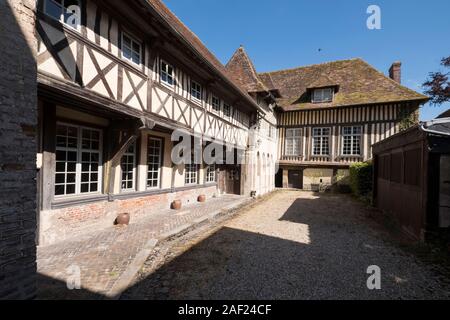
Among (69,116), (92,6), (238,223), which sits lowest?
(238,223)

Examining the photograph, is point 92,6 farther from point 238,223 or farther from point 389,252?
point 389,252

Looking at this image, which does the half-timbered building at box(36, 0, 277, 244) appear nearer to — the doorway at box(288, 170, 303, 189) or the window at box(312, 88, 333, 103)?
the window at box(312, 88, 333, 103)

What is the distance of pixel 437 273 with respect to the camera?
4078 millimetres

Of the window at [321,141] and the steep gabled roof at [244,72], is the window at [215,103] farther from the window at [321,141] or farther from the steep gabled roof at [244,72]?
the window at [321,141]

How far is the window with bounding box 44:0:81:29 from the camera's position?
13.2 feet

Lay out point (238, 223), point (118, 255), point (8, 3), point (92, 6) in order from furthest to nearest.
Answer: point (238, 223) → point (92, 6) → point (118, 255) → point (8, 3)


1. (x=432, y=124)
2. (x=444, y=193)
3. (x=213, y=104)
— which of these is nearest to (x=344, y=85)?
(x=213, y=104)

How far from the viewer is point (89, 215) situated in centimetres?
560

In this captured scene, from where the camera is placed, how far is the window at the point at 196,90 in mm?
8663

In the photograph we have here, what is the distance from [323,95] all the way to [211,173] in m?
11.0

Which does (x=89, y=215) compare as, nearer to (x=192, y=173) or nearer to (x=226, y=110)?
(x=192, y=173)

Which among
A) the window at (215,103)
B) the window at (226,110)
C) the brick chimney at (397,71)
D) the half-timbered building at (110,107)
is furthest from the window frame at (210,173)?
the brick chimney at (397,71)

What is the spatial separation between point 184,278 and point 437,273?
4.39m
